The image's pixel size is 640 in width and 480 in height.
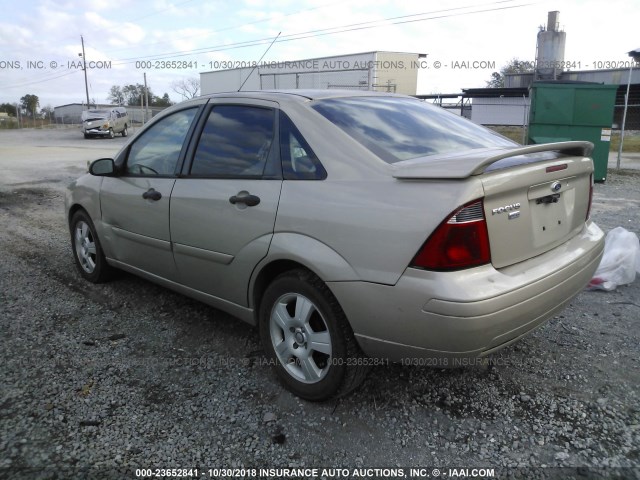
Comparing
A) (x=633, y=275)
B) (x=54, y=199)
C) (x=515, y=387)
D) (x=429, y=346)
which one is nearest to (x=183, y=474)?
(x=429, y=346)

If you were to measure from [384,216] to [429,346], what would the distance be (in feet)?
2.03

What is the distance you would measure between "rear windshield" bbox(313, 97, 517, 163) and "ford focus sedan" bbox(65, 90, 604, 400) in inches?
0.6

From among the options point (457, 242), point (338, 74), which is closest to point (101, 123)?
point (338, 74)

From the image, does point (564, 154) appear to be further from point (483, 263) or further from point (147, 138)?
point (147, 138)

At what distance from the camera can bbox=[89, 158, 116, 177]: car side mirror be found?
13.4 ft

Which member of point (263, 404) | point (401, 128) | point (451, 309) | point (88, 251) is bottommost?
point (263, 404)

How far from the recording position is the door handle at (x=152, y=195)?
361cm

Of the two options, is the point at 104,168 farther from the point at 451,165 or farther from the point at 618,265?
the point at 618,265

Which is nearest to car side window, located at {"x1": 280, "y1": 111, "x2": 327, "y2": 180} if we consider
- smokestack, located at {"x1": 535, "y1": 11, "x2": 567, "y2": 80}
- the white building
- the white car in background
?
the white building

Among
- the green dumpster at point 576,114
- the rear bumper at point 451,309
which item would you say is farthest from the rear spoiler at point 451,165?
the green dumpster at point 576,114

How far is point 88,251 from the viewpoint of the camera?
4.68 metres

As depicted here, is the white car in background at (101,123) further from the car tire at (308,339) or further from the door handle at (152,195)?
the car tire at (308,339)

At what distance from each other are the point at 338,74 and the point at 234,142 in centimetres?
1840

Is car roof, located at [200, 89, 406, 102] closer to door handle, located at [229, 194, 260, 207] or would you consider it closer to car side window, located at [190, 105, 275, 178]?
car side window, located at [190, 105, 275, 178]
